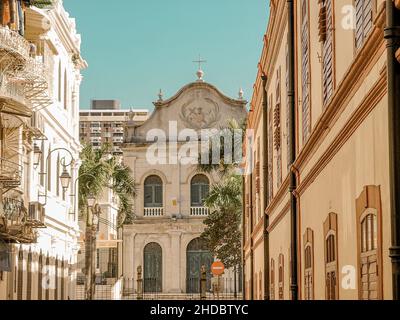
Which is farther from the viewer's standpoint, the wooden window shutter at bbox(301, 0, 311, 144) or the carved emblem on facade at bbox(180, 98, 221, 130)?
the carved emblem on facade at bbox(180, 98, 221, 130)

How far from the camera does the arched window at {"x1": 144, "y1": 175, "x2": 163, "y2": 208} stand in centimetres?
6291

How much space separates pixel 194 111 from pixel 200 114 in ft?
1.44

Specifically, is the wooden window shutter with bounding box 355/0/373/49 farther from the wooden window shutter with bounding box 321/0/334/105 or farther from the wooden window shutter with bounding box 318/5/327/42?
the wooden window shutter with bounding box 318/5/327/42

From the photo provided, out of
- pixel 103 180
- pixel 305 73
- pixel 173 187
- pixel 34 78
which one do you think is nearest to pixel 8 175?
pixel 34 78

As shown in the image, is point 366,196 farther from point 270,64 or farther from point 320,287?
point 270,64

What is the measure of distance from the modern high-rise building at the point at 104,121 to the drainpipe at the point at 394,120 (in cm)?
7030

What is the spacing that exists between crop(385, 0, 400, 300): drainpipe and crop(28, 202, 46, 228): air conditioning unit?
76.2ft

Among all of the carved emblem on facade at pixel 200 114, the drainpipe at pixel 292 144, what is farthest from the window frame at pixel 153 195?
the drainpipe at pixel 292 144

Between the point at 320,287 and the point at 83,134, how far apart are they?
272ft

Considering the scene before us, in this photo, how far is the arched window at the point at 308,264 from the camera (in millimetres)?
14266

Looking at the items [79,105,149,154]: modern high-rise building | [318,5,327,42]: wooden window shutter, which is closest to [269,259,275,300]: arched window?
[318,5,327,42]: wooden window shutter

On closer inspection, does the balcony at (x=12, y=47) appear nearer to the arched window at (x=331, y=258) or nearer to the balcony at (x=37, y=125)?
the balcony at (x=37, y=125)
